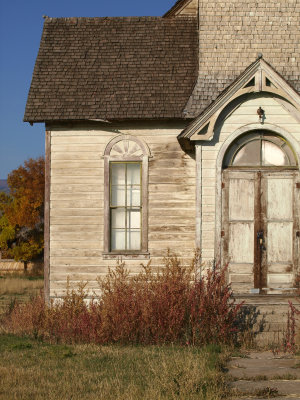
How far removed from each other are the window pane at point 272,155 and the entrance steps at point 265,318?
2669 mm

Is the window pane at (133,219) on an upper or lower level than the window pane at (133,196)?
lower

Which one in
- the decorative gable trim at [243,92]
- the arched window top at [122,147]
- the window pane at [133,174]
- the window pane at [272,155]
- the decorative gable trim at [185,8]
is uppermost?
the decorative gable trim at [185,8]

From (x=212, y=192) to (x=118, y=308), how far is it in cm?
305

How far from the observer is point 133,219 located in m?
13.5

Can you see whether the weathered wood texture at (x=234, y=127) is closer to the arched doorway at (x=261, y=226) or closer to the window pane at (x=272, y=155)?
the arched doorway at (x=261, y=226)

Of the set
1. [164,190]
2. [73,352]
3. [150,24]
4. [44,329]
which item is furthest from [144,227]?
[150,24]

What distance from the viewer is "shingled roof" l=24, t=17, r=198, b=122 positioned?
1341cm

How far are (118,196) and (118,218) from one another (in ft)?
1.57

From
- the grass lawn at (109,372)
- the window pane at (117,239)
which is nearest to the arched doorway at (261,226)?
the window pane at (117,239)

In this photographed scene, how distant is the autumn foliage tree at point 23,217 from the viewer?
117 ft

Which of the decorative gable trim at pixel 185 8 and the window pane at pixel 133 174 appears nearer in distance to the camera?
the window pane at pixel 133 174

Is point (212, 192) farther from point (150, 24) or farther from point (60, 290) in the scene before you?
point (150, 24)

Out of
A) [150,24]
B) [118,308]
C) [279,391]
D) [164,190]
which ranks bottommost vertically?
[279,391]

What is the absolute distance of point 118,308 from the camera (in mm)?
10516
